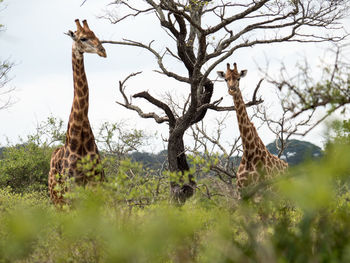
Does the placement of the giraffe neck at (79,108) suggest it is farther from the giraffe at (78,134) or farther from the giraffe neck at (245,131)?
the giraffe neck at (245,131)

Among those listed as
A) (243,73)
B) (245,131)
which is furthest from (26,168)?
(245,131)

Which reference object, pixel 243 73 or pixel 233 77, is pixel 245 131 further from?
pixel 243 73

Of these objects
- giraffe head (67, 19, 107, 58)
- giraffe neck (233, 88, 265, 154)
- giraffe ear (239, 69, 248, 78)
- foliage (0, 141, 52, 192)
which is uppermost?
giraffe head (67, 19, 107, 58)

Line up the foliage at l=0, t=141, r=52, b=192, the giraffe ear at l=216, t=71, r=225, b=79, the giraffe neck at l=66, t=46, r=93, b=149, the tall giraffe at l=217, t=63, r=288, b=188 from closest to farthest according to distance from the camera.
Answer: the giraffe neck at l=66, t=46, r=93, b=149 < the tall giraffe at l=217, t=63, r=288, b=188 < the giraffe ear at l=216, t=71, r=225, b=79 < the foliage at l=0, t=141, r=52, b=192

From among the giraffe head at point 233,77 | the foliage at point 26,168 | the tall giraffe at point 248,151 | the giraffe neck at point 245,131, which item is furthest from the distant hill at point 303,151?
the foliage at point 26,168

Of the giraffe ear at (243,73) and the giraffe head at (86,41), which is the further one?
the giraffe ear at (243,73)

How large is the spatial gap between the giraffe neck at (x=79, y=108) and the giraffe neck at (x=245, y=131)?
3.09 m

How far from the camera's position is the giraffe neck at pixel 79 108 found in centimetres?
793

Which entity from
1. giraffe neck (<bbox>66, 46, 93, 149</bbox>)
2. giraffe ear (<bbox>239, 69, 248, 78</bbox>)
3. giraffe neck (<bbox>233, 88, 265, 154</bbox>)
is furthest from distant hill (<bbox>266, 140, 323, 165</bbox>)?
giraffe neck (<bbox>66, 46, 93, 149</bbox>)

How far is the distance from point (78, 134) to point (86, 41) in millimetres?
1883

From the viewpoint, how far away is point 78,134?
7930 mm

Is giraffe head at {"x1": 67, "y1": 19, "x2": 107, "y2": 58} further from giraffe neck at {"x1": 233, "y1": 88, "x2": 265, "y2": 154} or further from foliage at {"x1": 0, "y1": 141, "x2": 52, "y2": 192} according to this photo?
foliage at {"x1": 0, "y1": 141, "x2": 52, "y2": 192}

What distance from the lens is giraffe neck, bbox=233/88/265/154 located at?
905 centimetres

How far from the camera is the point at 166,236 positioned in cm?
296
